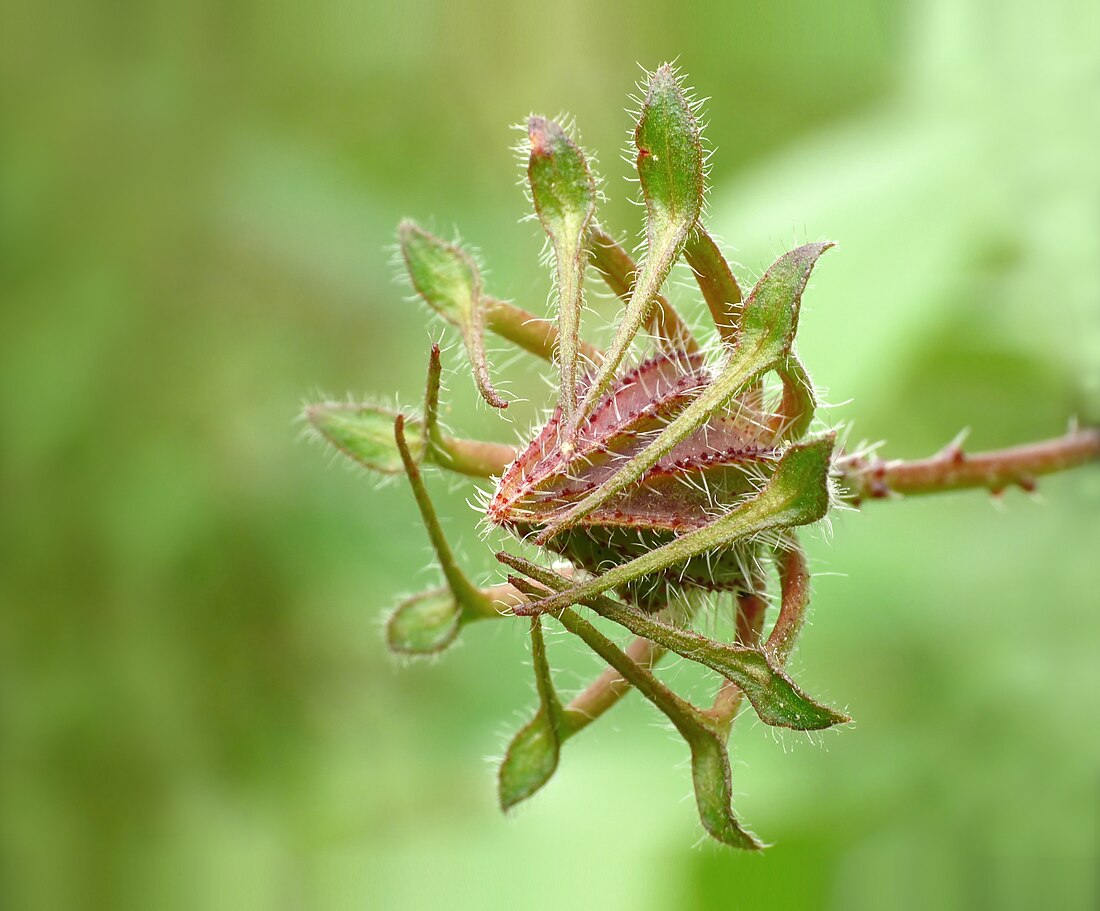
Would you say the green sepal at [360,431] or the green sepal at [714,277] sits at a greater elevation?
the green sepal at [714,277]

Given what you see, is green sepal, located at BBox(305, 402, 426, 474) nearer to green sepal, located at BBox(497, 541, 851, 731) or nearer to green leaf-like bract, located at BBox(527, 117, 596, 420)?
green leaf-like bract, located at BBox(527, 117, 596, 420)

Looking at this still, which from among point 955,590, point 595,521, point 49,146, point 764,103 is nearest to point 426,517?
point 595,521

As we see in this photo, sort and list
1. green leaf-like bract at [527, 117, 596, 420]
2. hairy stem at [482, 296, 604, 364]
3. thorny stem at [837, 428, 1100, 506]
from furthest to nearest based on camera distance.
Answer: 1. thorny stem at [837, 428, 1100, 506]
2. hairy stem at [482, 296, 604, 364]
3. green leaf-like bract at [527, 117, 596, 420]

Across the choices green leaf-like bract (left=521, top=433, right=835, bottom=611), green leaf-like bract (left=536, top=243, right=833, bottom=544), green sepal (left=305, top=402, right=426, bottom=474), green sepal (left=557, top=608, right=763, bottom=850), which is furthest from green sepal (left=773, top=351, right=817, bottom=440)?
green sepal (left=305, top=402, right=426, bottom=474)

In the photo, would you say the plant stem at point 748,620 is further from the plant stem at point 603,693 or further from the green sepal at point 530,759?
the green sepal at point 530,759

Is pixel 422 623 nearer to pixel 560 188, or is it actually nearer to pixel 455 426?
pixel 560 188

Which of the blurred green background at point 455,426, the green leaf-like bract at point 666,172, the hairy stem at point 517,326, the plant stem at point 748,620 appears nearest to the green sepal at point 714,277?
the green leaf-like bract at point 666,172
